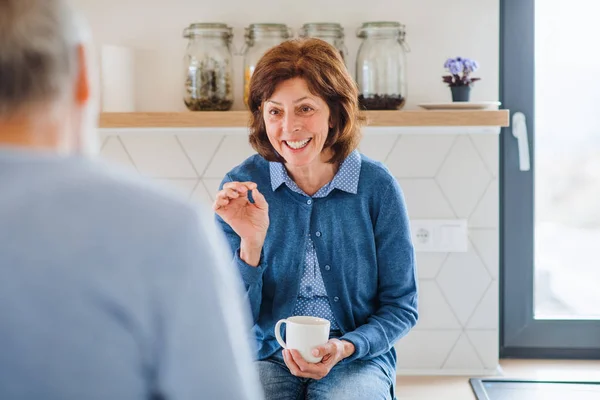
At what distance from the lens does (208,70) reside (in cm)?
208

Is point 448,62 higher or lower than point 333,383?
higher

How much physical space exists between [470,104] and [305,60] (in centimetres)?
56

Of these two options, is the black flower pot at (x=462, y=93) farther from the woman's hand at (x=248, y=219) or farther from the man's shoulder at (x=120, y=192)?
the man's shoulder at (x=120, y=192)

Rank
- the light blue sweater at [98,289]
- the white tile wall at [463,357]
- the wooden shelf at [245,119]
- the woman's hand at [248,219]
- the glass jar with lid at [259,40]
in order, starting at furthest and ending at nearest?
the white tile wall at [463,357] → the glass jar with lid at [259,40] → the wooden shelf at [245,119] → the woman's hand at [248,219] → the light blue sweater at [98,289]

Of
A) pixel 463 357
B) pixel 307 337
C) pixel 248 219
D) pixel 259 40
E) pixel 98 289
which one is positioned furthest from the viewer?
pixel 463 357

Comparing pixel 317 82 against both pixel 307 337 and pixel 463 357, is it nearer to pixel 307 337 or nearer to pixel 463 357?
pixel 307 337

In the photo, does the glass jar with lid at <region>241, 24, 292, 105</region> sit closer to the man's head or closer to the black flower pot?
the black flower pot

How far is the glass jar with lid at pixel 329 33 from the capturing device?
2.08 m

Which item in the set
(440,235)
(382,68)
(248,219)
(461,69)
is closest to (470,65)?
(461,69)

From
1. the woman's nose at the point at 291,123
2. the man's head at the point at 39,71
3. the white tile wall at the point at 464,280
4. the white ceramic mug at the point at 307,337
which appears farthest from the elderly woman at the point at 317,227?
the man's head at the point at 39,71

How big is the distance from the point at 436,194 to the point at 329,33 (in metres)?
0.53

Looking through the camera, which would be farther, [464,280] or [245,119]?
[464,280]

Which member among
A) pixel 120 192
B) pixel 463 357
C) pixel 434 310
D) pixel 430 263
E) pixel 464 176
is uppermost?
pixel 120 192

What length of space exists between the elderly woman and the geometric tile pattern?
0.44 metres
